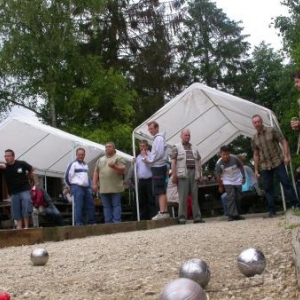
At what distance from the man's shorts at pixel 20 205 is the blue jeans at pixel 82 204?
3.12 feet

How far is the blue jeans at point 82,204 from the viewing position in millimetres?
10539

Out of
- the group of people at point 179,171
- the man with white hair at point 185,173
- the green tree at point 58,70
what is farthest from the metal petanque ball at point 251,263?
the green tree at point 58,70

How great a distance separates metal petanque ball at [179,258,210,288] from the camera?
11.2ft

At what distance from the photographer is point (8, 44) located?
24609 mm

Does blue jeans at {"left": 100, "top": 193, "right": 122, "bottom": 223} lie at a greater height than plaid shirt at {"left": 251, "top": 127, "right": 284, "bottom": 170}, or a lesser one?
lesser

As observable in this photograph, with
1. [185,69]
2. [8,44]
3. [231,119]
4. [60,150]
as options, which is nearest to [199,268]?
[231,119]

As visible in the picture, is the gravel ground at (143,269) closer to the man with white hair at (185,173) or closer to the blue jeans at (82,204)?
the man with white hair at (185,173)

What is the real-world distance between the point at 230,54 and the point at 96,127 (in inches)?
596

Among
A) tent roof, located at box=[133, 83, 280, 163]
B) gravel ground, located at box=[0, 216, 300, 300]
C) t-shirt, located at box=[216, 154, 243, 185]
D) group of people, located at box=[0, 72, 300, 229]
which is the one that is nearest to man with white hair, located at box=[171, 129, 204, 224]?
group of people, located at box=[0, 72, 300, 229]

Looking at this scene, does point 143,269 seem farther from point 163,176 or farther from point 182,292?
point 163,176

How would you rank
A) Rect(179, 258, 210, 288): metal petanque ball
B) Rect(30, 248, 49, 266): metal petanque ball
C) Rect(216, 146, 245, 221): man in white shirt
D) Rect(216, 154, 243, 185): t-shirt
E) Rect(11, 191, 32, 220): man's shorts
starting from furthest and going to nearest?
Rect(216, 154, 243, 185): t-shirt, Rect(216, 146, 245, 221): man in white shirt, Rect(11, 191, 32, 220): man's shorts, Rect(30, 248, 49, 266): metal petanque ball, Rect(179, 258, 210, 288): metal petanque ball

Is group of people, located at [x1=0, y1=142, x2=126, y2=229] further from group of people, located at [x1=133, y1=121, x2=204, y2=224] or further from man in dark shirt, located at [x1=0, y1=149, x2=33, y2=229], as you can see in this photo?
group of people, located at [x1=133, y1=121, x2=204, y2=224]

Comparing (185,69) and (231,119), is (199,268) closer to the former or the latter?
(231,119)

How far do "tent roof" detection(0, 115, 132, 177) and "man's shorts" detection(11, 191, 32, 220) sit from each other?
442 centimetres
